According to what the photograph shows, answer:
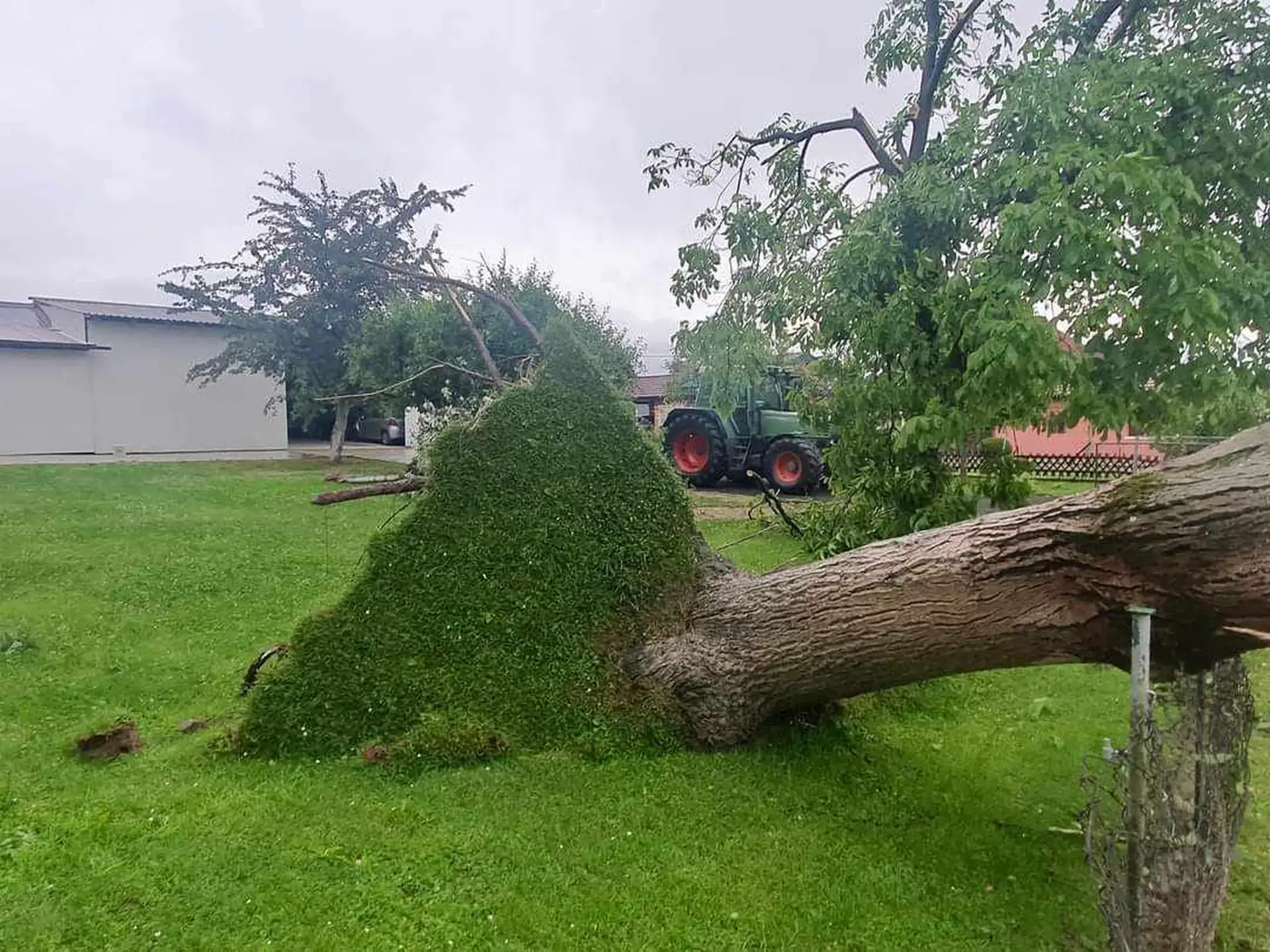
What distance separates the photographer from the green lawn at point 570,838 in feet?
7.47

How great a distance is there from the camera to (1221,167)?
14.1ft

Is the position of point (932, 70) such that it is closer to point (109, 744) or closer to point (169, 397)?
point (109, 744)

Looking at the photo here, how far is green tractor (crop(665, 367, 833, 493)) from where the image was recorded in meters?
13.0

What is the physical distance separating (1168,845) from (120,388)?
22638 mm

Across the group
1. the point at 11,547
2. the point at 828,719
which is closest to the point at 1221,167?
the point at 828,719

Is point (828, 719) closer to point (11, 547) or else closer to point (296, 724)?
point (296, 724)

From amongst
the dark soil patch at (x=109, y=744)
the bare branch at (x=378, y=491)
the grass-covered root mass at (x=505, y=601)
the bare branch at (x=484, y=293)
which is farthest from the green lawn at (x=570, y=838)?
the bare branch at (x=484, y=293)

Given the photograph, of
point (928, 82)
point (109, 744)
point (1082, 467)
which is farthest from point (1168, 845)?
point (1082, 467)

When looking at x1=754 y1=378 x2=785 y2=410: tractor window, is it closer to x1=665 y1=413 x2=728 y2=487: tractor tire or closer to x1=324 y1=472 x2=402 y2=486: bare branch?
x1=665 y1=413 x2=728 y2=487: tractor tire

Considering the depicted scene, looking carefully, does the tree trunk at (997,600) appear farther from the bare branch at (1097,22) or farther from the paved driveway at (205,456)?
the paved driveway at (205,456)

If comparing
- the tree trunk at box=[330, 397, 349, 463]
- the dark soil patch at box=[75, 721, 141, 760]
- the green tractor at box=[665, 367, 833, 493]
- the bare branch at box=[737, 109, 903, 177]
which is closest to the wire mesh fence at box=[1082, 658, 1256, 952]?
the dark soil patch at box=[75, 721, 141, 760]

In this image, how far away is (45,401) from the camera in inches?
729

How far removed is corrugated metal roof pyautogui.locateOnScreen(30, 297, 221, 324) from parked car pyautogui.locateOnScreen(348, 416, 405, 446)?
23.1ft

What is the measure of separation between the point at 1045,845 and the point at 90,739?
12.4 feet
